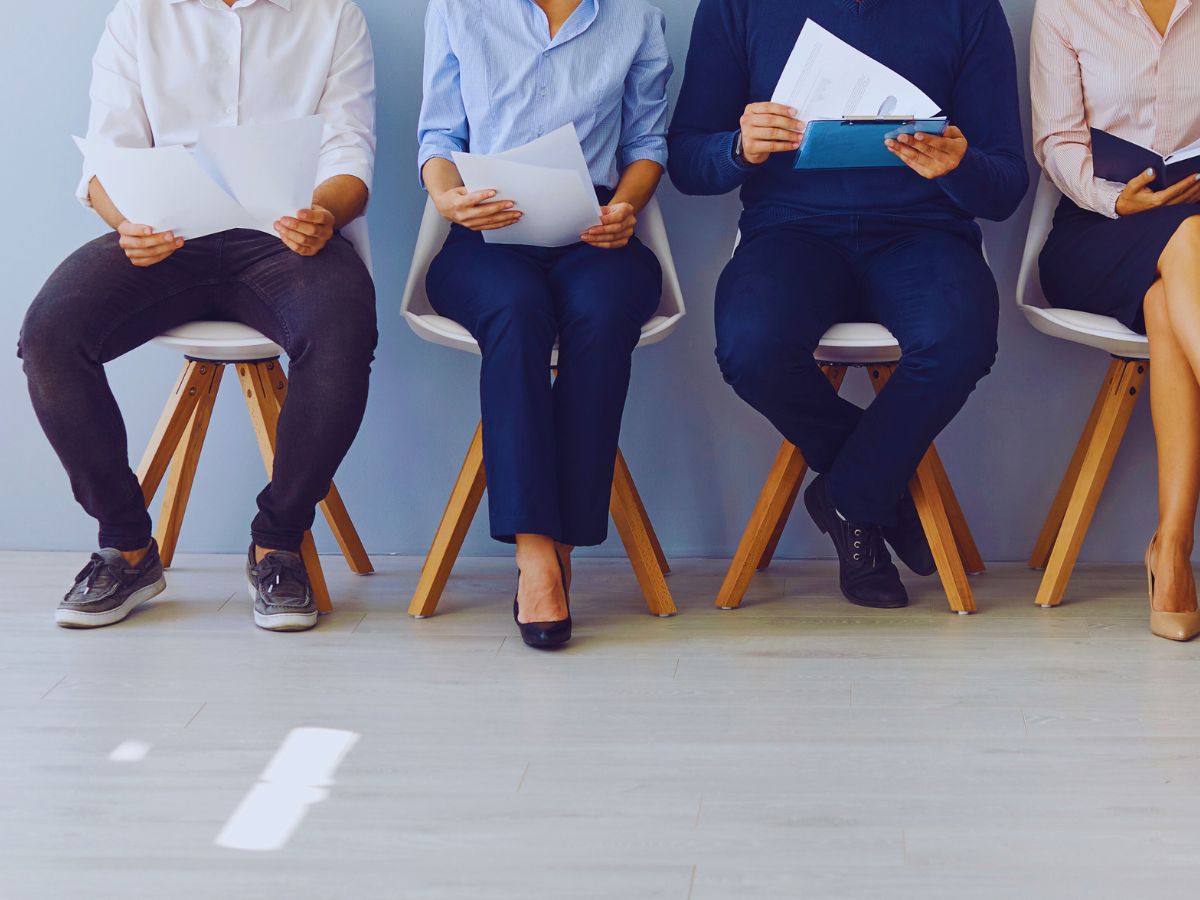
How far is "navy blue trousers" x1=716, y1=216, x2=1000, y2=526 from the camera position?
5.88 ft

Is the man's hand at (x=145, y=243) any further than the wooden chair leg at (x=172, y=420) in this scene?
No

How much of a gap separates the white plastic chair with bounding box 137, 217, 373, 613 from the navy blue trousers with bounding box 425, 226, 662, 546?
15.4 inches

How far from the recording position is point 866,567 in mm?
1962

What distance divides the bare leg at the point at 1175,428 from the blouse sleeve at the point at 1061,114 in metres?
0.22

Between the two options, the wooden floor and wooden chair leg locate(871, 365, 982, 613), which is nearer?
the wooden floor

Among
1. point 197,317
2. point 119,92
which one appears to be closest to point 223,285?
point 197,317

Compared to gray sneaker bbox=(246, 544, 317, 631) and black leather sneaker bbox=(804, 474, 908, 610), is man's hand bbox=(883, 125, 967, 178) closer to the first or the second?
black leather sneaker bbox=(804, 474, 908, 610)

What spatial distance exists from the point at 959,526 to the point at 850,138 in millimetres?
873

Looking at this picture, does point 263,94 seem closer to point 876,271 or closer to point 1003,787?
point 876,271

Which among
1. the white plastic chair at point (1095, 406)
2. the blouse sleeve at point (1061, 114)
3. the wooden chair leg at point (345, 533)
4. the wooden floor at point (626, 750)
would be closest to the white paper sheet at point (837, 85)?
the blouse sleeve at point (1061, 114)

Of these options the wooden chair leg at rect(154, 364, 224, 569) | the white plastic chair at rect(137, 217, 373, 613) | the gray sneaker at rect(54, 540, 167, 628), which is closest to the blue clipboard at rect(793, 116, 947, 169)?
the white plastic chair at rect(137, 217, 373, 613)

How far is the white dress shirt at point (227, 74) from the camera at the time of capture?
1.98 meters

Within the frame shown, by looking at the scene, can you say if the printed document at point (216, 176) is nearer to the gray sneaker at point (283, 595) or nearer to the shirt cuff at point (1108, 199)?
the gray sneaker at point (283, 595)

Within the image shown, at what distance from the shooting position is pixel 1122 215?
1.91 m
